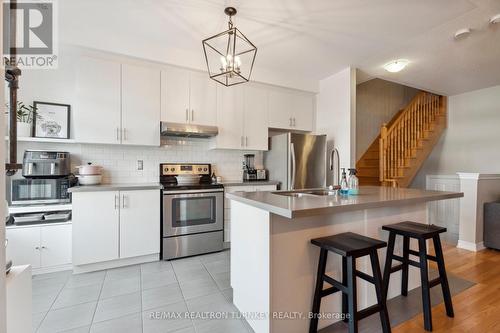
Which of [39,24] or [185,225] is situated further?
[185,225]

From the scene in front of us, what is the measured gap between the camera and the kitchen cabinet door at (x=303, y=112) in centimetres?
403

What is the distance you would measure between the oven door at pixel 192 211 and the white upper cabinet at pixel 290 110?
5.12 ft

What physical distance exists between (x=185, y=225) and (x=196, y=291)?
969mm

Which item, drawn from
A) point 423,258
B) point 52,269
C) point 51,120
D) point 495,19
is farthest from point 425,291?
point 51,120

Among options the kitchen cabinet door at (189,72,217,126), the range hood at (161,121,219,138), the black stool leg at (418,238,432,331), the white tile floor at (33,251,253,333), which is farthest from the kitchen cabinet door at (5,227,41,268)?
the black stool leg at (418,238,432,331)

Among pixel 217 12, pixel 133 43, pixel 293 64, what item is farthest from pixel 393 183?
pixel 133 43

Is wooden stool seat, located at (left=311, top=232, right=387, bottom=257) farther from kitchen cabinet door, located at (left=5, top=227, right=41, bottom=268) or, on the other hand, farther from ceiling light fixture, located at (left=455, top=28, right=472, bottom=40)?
kitchen cabinet door, located at (left=5, top=227, right=41, bottom=268)

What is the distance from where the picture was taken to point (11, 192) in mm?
2422

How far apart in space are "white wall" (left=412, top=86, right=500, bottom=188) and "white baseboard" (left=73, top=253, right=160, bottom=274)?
608 cm

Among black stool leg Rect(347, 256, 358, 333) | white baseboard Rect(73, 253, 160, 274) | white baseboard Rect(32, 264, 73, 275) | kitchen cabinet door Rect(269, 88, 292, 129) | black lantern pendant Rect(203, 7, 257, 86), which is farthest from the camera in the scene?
kitchen cabinet door Rect(269, 88, 292, 129)

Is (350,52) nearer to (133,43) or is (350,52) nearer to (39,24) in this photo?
(133,43)

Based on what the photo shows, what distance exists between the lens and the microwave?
2.43m

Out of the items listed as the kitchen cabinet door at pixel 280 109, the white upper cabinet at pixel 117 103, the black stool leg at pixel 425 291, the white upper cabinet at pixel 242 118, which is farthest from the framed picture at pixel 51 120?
the black stool leg at pixel 425 291

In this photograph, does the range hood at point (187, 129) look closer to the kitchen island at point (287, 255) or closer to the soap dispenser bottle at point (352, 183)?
the kitchen island at point (287, 255)
